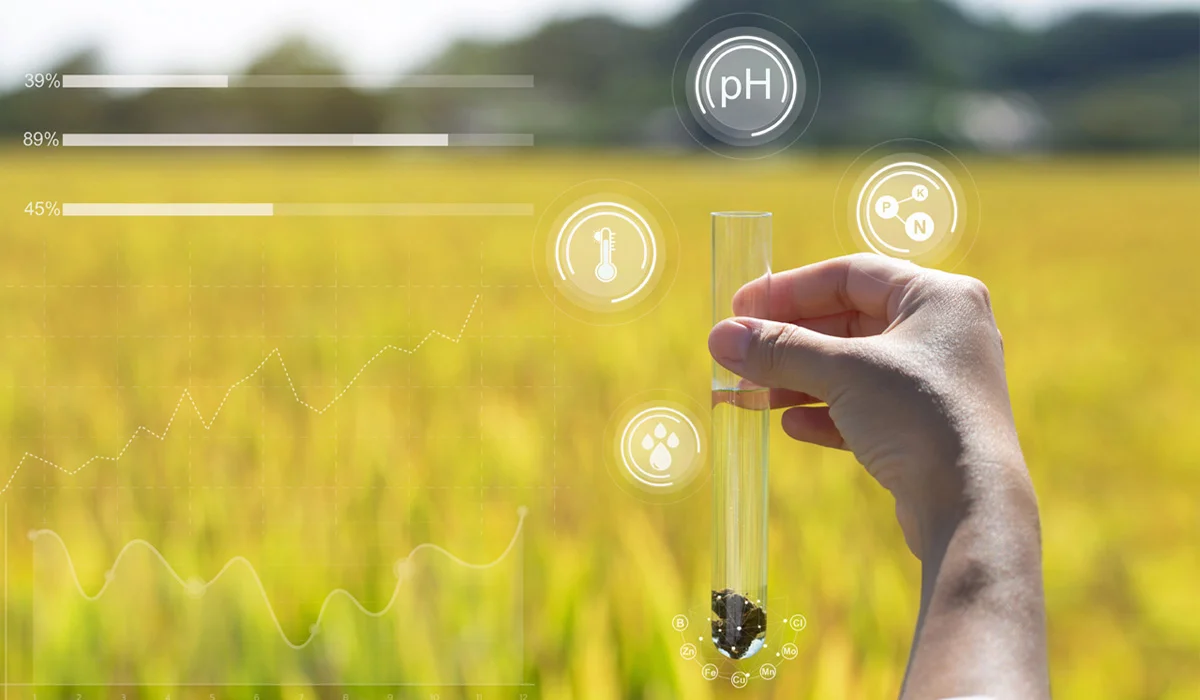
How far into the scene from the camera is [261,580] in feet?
4.71

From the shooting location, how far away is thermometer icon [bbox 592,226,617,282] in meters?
1.58

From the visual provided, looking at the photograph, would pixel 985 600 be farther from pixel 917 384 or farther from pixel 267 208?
pixel 267 208

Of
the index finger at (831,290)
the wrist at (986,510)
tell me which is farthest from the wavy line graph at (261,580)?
the wrist at (986,510)

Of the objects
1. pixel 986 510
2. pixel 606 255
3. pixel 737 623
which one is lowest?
pixel 737 623

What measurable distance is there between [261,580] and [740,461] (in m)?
0.69

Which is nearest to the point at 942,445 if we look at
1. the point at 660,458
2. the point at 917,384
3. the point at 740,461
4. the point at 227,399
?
the point at 917,384

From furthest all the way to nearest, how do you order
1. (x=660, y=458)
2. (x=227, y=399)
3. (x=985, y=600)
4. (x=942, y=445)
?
1. (x=227, y=399)
2. (x=660, y=458)
3. (x=942, y=445)
4. (x=985, y=600)

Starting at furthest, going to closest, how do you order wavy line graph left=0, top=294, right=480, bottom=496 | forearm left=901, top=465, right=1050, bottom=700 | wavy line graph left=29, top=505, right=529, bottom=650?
wavy line graph left=0, top=294, right=480, bottom=496 < wavy line graph left=29, top=505, right=529, bottom=650 < forearm left=901, top=465, right=1050, bottom=700

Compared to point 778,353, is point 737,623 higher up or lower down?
lower down

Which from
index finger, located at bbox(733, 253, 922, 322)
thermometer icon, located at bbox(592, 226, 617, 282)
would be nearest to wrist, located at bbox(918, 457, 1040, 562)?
index finger, located at bbox(733, 253, 922, 322)

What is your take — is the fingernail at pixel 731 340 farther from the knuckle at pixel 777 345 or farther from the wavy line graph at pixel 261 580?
the wavy line graph at pixel 261 580

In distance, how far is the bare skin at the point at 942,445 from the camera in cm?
90

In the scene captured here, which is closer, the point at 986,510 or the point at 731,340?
the point at 986,510

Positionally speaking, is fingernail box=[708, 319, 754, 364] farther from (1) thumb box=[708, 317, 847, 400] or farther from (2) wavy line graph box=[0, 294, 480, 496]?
(2) wavy line graph box=[0, 294, 480, 496]
